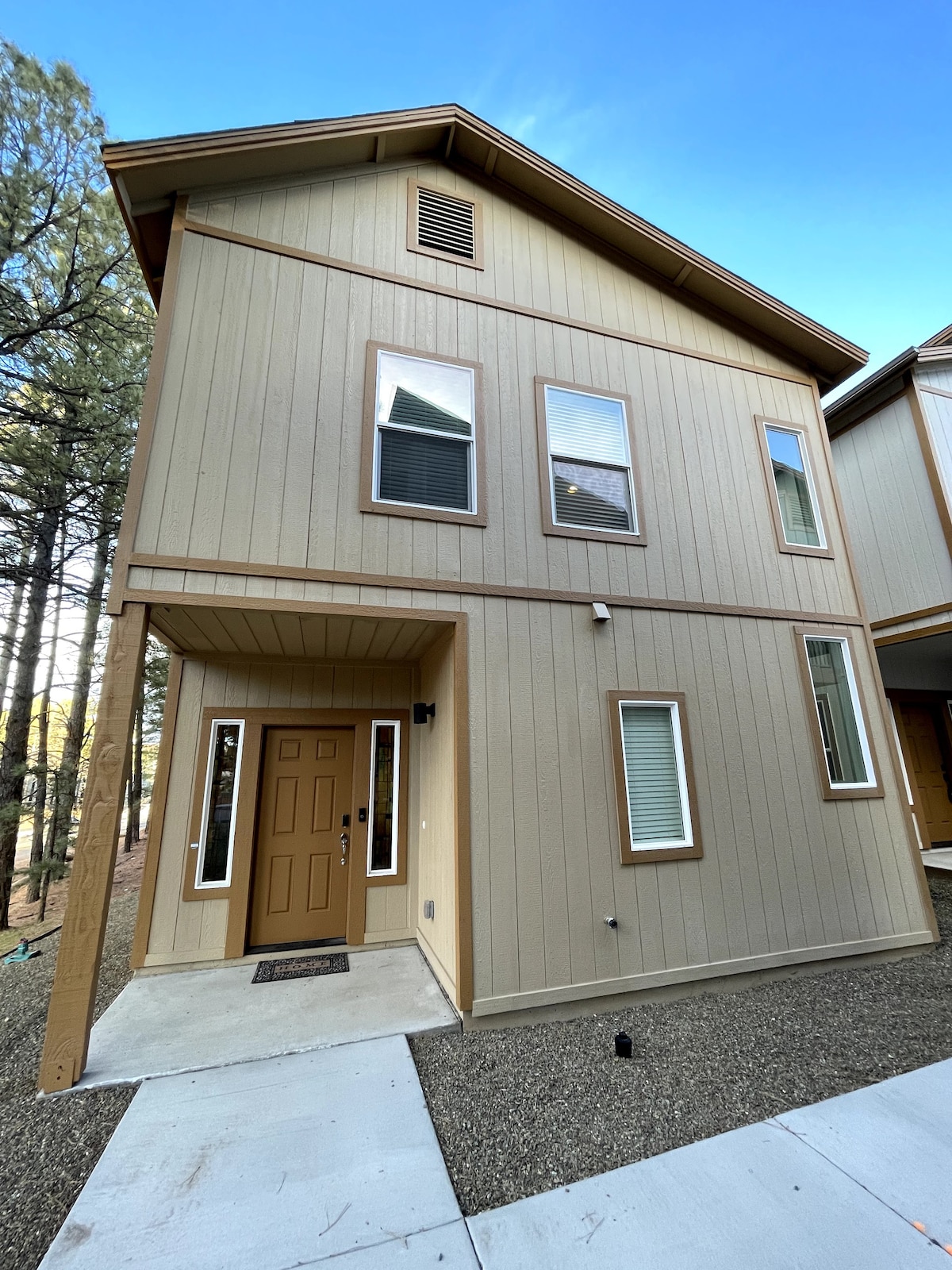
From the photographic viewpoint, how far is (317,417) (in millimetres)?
4262

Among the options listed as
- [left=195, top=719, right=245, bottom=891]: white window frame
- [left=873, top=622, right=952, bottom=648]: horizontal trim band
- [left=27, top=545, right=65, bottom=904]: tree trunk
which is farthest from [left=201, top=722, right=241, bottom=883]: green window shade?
[left=873, top=622, right=952, bottom=648]: horizontal trim band

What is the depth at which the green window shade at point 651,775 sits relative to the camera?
170 inches

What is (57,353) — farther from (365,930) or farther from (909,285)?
(909,285)

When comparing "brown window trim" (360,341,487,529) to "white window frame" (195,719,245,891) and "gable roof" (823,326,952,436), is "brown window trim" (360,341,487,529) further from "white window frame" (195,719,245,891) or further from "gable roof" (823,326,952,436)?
"gable roof" (823,326,952,436)

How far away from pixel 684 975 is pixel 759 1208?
203 centimetres

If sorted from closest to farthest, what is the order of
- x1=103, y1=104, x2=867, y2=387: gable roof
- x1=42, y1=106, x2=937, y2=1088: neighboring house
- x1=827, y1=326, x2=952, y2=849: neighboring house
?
x1=42, y1=106, x2=937, y2=1088: neighboring house → x1=103, y1=104, x2=867, y2=387: gable roof → x1=827, y1=326, x2=952, y2=849: neighboring house

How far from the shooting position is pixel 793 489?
5922 mm

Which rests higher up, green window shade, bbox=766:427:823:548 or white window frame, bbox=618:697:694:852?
green window shade, bbox=766:427:823:548

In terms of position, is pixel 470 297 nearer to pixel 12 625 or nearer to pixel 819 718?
pixel 819 718

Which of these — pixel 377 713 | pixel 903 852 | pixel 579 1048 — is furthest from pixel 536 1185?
pixel 903 852

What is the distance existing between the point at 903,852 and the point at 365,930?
5197mm

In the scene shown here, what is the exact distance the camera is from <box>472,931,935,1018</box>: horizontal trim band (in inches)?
143

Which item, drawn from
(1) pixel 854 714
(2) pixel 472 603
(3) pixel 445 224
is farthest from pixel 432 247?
(1) pixel 854 714

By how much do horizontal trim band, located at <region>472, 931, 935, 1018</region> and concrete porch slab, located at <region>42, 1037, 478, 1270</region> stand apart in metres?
0.83
